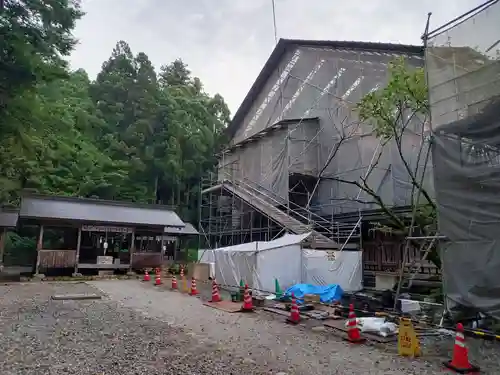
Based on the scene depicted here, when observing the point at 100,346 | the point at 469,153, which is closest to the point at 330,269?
the point at 469,153

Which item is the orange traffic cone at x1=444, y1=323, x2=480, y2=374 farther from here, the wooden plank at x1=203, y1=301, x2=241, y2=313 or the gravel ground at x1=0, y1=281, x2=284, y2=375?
the wooden plank at x1=203, y1=301, x2=241, y2=313

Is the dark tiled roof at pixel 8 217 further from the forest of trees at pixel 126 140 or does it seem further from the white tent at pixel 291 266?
the white tent at pixel 291 266

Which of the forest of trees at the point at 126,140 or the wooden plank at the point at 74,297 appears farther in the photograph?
the forest of trees at the point at 126,140

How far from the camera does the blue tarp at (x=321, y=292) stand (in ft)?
38.3

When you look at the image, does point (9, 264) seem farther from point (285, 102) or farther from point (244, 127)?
point (285, 102)

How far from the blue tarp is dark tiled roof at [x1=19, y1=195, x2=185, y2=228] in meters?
11.3

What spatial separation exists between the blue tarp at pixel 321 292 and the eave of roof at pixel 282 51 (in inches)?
383

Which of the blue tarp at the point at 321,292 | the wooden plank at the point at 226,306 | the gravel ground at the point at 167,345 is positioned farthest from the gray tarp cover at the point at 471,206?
the wooden plank at the point at 226,306

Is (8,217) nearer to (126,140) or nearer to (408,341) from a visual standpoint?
(126,140)

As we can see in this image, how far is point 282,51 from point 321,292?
53.1 ft

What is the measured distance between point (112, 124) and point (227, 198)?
1502 cm

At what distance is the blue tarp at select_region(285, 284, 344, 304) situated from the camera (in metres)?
11.7

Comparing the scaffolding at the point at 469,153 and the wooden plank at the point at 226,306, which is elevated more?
the scaffolding at the point at 469,153

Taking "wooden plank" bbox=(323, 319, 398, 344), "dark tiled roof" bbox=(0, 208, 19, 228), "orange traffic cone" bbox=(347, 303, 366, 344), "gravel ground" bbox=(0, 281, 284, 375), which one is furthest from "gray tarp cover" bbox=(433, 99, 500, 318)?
"dark tiled roof" bbox=(0, 208, 19, 228)
